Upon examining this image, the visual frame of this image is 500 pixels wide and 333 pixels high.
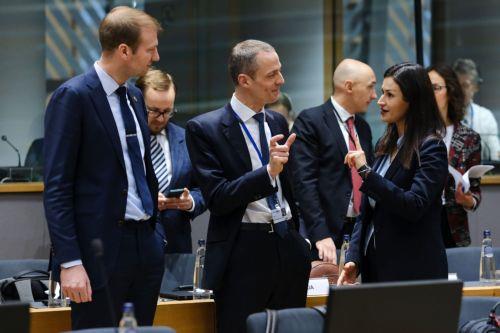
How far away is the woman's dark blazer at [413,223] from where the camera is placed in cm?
420

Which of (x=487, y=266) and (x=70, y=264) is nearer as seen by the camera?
(x=70, y=264)

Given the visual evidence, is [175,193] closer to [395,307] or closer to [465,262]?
[465,262]

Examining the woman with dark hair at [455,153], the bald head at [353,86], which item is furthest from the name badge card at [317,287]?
the woman with dark hair at [455,153]

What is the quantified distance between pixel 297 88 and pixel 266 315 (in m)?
5.10

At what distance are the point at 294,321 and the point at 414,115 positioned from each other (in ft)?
4.22

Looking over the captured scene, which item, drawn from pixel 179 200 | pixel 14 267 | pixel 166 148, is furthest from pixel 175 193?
pixel 14 267

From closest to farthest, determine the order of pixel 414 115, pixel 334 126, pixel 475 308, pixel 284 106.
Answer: pixel 475 308, pixel 414 115, pixel 334 126, pixel 284 106

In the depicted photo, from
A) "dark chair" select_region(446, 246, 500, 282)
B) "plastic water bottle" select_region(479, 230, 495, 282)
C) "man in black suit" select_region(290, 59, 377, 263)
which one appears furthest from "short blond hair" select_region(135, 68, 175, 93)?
"plastic water bottle" select_region(479, 230, 495, 282)

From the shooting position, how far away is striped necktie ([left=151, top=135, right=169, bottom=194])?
551cm

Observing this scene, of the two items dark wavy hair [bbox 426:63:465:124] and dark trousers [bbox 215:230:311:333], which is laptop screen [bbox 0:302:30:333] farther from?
dark wavy hair [bbox 426:63:465:124]

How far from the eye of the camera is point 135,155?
3.80m

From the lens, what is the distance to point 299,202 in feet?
18.2

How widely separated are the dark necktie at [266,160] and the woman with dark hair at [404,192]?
1.15ft

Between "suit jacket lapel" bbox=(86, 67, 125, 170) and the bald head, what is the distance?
7.45ft
